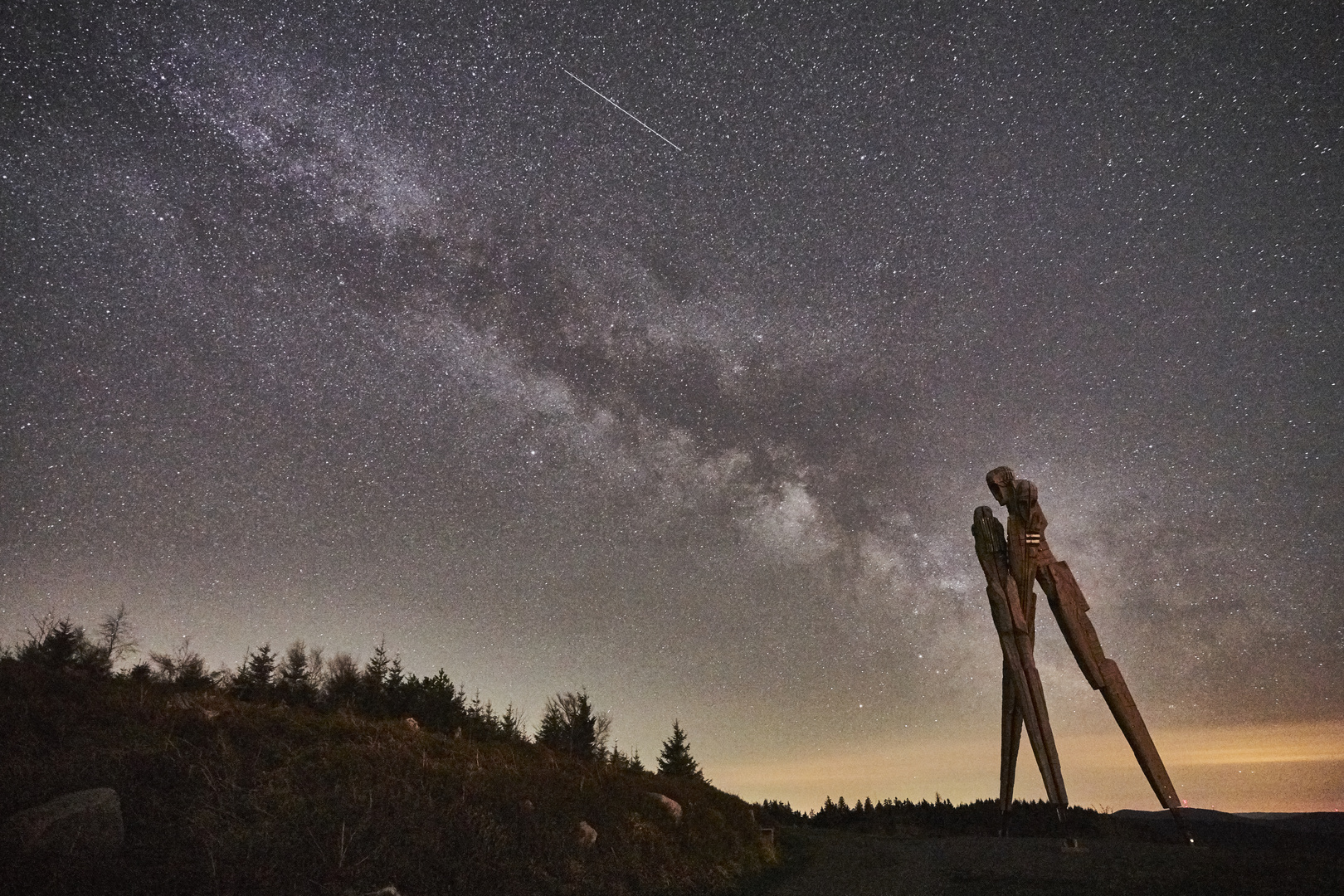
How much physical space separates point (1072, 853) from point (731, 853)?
5.93m

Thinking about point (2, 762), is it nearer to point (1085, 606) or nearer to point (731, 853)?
point (731, 853)

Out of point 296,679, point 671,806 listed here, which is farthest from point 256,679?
point 671,806

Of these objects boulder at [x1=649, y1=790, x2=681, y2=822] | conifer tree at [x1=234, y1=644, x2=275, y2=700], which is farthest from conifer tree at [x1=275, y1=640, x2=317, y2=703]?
boulder at [x1=649, y1=790, x2=681, y2=822]

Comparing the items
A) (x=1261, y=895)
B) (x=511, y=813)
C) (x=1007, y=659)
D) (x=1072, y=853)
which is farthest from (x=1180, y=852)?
(x=511, y=813)

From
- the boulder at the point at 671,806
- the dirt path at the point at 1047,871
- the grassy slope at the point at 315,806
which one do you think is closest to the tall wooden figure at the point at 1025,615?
the dirt path at the point at 1047,871

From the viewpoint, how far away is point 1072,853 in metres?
10.4

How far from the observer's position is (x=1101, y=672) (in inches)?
497

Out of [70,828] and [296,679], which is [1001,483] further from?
[296,679]

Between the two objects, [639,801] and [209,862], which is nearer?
[209,862]

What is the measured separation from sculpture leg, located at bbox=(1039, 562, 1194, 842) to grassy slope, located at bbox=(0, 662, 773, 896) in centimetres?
735

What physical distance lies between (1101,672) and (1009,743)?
2381 mm

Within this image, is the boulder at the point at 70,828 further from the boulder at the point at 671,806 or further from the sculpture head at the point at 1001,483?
the sculpture head at the point at 1001,483

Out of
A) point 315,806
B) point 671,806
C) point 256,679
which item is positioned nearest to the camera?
point 315,806

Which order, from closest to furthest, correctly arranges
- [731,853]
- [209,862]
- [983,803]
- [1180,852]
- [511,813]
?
[209,862]
[1180,852]
[511,813]
[731,853]
[983,803]
